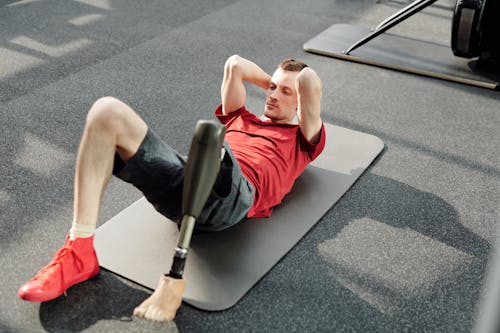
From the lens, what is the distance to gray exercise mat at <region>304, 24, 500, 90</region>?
3.18 meters

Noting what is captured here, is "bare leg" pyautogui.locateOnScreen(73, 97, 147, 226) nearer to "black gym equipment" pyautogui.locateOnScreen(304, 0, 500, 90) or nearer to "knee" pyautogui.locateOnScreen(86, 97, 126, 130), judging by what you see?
"knee" pyautogui.locateOnScreen(86, 97, 126, 130)

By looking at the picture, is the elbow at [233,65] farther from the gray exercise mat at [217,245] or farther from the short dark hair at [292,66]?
the gray exercise mat at [217,245]

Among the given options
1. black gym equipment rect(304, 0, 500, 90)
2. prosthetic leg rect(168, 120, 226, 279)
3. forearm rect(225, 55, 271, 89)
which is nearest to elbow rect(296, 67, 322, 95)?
forearm rect(225, 55, 271, 89)

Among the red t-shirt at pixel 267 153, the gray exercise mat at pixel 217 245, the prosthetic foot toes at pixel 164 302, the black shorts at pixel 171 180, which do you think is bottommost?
the gray exercise mat at pixel 217 245

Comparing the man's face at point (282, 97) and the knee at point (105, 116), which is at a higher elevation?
the knee at point (105, 116)

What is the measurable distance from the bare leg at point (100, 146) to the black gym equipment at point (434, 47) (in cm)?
206

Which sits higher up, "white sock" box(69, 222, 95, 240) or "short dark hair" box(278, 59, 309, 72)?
"short dark hair" box(278, 59, 309, 72)

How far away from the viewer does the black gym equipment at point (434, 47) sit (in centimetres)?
301

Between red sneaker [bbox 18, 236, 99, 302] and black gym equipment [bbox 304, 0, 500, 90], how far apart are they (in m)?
2.17

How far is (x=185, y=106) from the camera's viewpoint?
2.78 m

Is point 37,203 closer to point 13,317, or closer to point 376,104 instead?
point 13,317

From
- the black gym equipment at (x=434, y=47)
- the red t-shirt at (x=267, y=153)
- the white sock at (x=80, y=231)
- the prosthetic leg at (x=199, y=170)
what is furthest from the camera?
the black gym equipment at (x=434, y=47)

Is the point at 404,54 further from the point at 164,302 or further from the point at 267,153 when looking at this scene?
the point at 164,302

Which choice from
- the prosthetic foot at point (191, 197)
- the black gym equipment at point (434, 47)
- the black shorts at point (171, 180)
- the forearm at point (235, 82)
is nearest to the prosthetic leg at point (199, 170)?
the prosthetic foot at point (191, 197)
